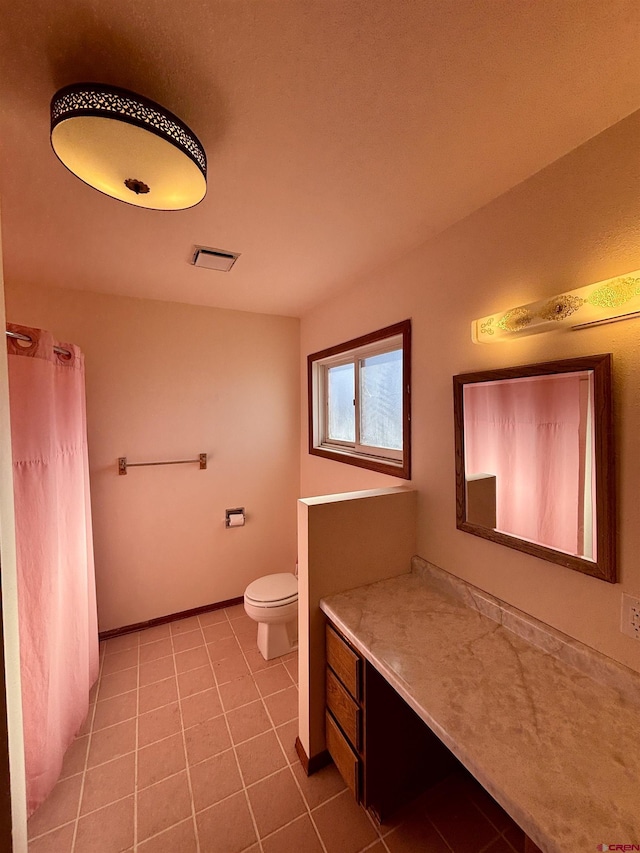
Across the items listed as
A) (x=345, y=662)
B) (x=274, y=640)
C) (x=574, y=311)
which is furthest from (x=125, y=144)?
(x=274, y=640)

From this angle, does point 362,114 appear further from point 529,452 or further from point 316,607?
point 316,607

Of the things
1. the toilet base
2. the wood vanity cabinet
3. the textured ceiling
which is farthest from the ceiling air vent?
the toilet base

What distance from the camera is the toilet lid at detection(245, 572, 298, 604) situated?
2154 millimetres

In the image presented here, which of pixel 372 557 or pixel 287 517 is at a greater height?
pixel 372 557

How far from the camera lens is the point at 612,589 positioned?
1.02 m

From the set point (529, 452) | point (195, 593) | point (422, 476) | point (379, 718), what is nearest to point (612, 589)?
point (529, 452)

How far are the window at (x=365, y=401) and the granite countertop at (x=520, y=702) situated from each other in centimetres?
72

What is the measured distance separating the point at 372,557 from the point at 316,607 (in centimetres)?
34

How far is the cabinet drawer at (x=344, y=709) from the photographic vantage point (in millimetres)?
1273

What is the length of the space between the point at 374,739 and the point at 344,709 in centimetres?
14

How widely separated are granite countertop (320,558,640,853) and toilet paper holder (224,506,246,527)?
4.73 ft

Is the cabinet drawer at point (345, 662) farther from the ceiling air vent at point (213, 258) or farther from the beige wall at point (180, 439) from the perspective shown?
the ceiling air vent at point (213, 258)

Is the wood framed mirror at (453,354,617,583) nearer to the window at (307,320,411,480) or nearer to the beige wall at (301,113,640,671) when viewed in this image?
the beige wall at (301,113,640,671)

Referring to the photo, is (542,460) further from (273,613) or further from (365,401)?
(273,613)
